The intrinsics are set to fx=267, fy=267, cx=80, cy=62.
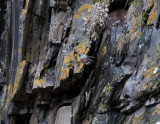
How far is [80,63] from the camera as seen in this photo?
8.61m

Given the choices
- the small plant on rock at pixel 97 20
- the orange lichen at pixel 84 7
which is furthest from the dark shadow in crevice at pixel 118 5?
the orange lichen at pixel 84 7

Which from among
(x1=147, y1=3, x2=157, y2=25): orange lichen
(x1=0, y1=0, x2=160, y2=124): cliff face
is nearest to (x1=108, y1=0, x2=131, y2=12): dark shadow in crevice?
(x1=0, y1=0, x2=160, y2=124): cliff face

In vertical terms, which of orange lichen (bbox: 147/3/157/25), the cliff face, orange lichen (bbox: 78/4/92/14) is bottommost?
the cliff face

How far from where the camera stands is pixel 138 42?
23.4 feet

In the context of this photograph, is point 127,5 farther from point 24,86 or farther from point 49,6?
point 24,86

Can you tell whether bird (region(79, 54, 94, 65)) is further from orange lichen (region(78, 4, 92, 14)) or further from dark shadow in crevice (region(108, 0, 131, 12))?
orange lichen (region(78, 4, 92, 14))

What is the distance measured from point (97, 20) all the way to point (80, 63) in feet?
5.35

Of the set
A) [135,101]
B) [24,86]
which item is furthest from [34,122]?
[135,101]

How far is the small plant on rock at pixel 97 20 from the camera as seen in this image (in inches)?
354

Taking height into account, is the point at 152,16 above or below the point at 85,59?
above

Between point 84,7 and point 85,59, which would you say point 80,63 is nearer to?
point 85,59

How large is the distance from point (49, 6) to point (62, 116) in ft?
14.2

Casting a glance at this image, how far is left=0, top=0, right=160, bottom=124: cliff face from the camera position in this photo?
659cm

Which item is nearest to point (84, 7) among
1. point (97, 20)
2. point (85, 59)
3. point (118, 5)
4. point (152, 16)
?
point (97, 20)
